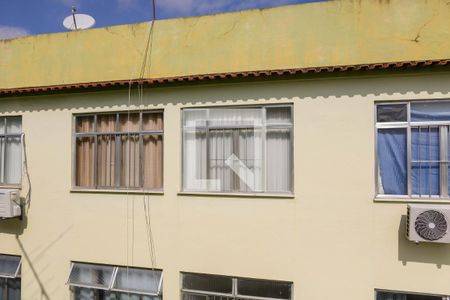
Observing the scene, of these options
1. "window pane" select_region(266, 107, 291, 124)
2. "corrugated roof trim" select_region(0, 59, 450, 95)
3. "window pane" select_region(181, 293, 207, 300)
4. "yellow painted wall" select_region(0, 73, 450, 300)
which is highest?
"corrugated roof trim" select_region(0, 59, 450, 95)

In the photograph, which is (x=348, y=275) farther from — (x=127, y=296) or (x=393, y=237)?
(x=127, y=296)

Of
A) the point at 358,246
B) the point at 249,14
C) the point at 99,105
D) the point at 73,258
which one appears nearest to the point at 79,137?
the point at 99,105

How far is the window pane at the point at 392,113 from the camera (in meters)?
6.25

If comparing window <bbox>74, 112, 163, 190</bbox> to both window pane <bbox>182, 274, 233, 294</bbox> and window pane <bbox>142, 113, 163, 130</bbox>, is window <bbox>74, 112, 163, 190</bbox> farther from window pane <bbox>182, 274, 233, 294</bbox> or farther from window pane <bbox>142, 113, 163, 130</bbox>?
window pane <bbox>182, 274, 233, 294</bbox>

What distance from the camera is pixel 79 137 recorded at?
8.00 metres

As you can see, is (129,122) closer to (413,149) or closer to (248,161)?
(248,161)

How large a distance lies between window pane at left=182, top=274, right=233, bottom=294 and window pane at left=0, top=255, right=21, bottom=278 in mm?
3914

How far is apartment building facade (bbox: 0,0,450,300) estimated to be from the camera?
621 centimetres

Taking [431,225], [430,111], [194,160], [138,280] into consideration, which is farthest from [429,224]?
[138,280]

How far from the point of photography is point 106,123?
7844 millimetres

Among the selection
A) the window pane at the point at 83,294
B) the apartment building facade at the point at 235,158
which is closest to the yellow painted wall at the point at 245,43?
the apartment building facade at the point at 235,158

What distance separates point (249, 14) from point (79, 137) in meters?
4.21

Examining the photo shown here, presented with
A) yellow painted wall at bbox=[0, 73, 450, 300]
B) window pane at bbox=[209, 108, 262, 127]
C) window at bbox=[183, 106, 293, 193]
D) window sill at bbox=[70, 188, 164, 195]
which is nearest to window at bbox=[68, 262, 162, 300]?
yellow painted wall at bbox=[0, 73, 450, 300]

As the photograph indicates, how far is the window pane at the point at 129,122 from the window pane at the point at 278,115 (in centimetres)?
257
